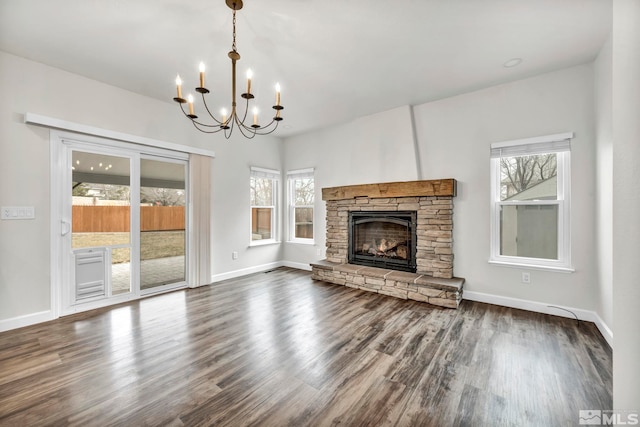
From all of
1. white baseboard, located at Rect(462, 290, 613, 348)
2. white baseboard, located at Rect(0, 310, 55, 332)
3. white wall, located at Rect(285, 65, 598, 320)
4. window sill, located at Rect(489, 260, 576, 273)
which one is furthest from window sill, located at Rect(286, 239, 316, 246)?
white baseboard, located at Rect(0, 310, 55, 332)

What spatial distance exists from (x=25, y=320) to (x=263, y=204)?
357 centimetres

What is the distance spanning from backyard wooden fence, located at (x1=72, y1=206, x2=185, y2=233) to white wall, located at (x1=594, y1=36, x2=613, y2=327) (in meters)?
5.21

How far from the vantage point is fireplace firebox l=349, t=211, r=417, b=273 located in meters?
4.04

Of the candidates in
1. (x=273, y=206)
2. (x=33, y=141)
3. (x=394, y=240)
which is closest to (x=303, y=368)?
(x=394, y=240)

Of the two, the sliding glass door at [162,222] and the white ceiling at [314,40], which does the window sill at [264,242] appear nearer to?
the sliding glass door at [162,222]

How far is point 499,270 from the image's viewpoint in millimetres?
3391

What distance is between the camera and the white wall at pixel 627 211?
0.96 m

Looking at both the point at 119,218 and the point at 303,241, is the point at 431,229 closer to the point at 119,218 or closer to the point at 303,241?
the point at 303,241

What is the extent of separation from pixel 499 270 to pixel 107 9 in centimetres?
482

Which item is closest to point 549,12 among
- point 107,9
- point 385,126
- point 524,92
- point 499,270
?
point 524,92

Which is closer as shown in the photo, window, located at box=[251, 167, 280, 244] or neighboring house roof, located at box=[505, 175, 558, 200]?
Answer: neighboring house roof, located at box=[505, 175, 558, 200]

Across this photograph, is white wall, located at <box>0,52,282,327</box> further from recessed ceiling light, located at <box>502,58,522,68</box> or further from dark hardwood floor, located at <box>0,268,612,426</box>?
recessed ceiling light, located at <box>502,58,522,68</box>

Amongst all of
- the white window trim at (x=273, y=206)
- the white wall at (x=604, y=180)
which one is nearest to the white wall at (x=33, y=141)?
the white window trim at (x=273, y=206)

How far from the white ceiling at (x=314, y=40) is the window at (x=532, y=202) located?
89 centimetres
